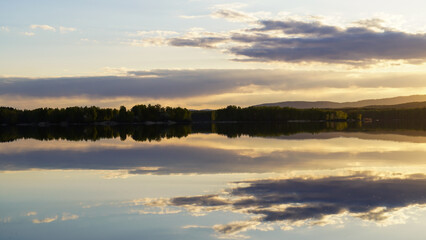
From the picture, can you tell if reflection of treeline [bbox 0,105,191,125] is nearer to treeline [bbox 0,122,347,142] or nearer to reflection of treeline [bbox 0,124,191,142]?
treeline [bbox 0,122,347,142]

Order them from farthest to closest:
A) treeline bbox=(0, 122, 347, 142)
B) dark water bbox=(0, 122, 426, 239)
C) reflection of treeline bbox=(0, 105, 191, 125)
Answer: reflection of treeline bbox=(0, 105, 191, 125)
treeline bbox=(0, 122, 347, 142)
dark water bbox=(0, 122, 426, 239)

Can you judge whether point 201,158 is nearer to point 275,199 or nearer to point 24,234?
point 275,199

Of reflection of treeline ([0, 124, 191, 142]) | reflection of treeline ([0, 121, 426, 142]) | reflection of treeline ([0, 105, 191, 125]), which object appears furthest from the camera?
reflection of treeline ([0, 105, 191, 125])

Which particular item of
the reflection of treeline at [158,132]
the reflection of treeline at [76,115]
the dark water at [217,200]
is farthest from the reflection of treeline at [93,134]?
the reflection of treeline at [76,115]

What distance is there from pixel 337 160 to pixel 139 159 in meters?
13.2

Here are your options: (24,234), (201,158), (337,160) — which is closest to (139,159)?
(201,158)

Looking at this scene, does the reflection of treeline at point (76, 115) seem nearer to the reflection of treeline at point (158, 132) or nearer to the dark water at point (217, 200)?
the reflection of treeline at point (158, 132)

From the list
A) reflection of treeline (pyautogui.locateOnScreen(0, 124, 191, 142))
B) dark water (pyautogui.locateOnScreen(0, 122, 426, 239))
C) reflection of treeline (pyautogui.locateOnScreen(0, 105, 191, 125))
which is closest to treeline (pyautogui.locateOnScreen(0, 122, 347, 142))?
reflection of treeline (pyautogui.locateOnScreen(0, 124, 191, 142))

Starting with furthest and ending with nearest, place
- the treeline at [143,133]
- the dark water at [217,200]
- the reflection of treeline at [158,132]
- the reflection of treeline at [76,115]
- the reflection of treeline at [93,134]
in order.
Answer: the reflection of treeline at [76,115] < the reflection of treeline at [158,132] < the treeline at [143,133] < the reflection of treeline at [93,134] < the dark water at [217,200]

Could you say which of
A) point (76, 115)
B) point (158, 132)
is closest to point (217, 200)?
point (158, 132)

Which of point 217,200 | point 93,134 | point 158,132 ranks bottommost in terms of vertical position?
point 217,200

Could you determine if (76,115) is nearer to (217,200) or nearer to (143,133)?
(143,133)

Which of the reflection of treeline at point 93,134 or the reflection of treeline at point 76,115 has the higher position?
the reflection of treeline at point 76,115

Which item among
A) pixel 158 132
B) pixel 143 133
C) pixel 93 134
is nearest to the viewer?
pixel 93 134
